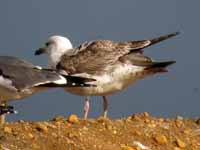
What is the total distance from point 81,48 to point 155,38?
3.67 feet

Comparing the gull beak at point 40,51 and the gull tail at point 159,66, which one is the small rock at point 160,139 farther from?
the gull beak at point 40,51

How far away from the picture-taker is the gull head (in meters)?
10.0

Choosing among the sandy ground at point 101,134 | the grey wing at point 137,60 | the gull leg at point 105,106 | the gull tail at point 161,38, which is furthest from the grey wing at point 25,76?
the gull tail at point 161,38

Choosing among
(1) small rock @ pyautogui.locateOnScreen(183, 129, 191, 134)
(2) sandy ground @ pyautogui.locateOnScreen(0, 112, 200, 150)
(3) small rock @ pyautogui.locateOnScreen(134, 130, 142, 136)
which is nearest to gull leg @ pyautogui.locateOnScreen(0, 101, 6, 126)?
(2) sandy ground @ pyautogui.locateOnScreen(0, 112, 200, 150)

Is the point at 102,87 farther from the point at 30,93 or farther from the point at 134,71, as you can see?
the point at 30,93

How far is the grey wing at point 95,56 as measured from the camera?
9.48 meters

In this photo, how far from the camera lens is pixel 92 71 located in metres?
9.45

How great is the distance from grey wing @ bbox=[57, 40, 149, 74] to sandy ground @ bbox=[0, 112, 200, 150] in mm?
1268

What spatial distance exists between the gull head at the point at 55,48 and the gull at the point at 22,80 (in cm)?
200

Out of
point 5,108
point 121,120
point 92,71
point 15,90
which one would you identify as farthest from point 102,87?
point 5,108

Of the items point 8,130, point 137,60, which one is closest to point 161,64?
point 137,60

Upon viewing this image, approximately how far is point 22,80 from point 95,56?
2.10 meters

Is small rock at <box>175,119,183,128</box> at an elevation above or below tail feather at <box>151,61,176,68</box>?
below

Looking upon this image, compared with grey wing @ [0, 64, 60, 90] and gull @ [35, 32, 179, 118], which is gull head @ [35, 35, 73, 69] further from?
grey wing @ [0, 64, 60, 90]
